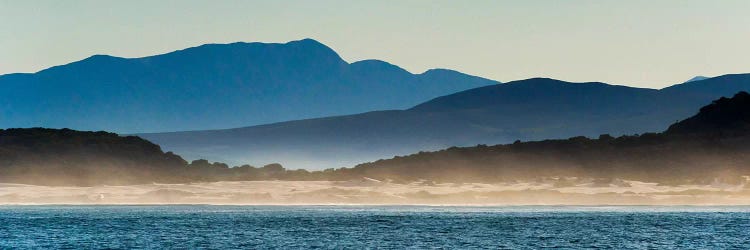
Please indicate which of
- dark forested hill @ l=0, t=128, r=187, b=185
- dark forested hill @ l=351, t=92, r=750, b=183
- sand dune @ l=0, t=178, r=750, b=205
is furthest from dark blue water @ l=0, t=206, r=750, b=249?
dark forested hill @ l=0, t=128, r=187, b=185

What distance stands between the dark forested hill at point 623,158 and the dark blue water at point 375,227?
9.45 meters

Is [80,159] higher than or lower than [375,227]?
higher

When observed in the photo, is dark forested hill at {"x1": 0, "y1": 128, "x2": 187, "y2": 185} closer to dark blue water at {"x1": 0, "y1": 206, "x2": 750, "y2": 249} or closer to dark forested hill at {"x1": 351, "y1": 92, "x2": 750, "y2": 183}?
dark blue water at {"x1": 0, "y1": 206, "x2": 750, "y2": 249}

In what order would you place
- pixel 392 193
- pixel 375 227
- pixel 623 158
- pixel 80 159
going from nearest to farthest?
pixel 375 227 → pixel 392 193 → pixel 623 158 → pixel 80 159

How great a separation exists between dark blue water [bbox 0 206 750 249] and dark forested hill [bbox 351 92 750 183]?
945 cm

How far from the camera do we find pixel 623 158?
15662cm

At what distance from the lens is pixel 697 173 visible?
147125 millimetres

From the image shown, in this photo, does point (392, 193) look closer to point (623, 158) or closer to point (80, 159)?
point (623, 158)

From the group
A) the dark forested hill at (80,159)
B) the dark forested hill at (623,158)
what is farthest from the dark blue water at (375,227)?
the dark forested hill at (80,159)

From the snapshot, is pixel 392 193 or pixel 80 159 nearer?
Answer: pixel 392 193

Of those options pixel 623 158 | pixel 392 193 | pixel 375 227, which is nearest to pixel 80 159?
pixel 392 193

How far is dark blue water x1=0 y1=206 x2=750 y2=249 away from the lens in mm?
87688

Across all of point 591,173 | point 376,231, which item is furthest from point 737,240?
point 591,173

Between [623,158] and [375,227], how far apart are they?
194 ft
